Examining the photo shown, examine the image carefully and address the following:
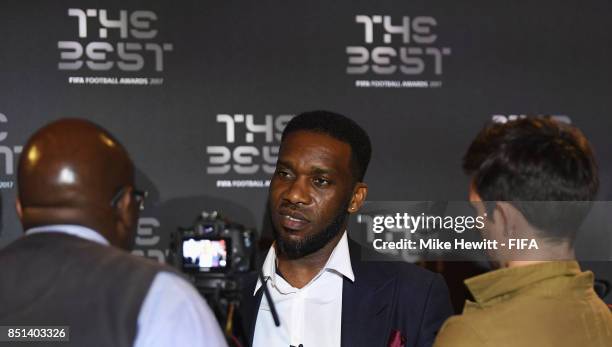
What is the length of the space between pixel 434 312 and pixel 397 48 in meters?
1.28

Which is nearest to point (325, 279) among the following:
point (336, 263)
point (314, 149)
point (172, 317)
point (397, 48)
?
point (336, 263)

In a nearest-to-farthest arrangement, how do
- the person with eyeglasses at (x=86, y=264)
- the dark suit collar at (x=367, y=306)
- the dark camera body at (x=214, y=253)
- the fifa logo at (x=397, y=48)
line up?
the person with eyeglasses at (x=86, y=264)
the dark camera body at (x=214, y=253)
the dark suit collar at (x=367, y=306)
the fifa logo at (x=397, y=48)

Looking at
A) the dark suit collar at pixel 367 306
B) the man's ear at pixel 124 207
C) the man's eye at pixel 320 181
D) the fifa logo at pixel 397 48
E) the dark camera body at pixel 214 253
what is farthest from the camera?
the fifa logo at pixel 397 48

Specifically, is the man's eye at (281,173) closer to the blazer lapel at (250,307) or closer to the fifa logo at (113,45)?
the blazer lapel at (250,307)

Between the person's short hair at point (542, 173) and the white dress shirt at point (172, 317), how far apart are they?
536 mm

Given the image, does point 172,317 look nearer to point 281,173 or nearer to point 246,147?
point 281,173

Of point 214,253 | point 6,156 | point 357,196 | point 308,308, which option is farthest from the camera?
point 6,156

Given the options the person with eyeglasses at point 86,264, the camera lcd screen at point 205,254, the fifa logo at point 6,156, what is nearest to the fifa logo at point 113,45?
the fifa logo at point 6,156

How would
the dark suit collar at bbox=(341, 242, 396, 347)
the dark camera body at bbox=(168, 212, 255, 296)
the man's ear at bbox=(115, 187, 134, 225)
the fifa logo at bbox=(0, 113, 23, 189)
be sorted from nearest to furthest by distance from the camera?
1. the man's ear at bbox=(115, 187, 134, 225)
2. the dark camera body at bbox=(168, 212, 255, 296)
3. the dark suit collar at bbox=(341, 242, 396, 347)
4. the fifa logo at bbox=(0, 113, 23, 189)

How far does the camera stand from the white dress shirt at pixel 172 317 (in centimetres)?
108

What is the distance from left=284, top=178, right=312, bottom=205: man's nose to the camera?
73.6 inches

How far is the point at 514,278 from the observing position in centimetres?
121

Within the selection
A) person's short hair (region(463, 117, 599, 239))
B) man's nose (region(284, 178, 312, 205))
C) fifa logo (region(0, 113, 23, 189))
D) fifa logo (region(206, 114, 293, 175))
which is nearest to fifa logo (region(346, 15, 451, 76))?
fifa logo (region(206, 114, 293, 175))

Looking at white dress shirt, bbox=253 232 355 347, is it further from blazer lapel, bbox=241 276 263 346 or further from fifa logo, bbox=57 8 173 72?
fifa logo, bbox=57 8 173 72
